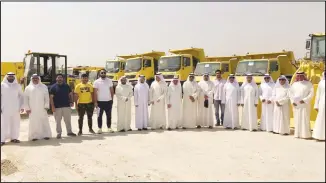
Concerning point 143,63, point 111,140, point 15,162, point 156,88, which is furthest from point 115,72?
point 15,162

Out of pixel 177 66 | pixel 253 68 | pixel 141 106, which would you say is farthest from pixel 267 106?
pixel 177 66

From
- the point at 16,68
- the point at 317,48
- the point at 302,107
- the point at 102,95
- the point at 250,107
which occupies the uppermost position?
the point at 317,48

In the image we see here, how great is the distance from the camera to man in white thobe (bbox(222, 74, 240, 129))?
9.05 metres

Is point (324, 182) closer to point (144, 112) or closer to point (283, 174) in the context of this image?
Answer: point (283, 174)

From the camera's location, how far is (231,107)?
29.8 feet

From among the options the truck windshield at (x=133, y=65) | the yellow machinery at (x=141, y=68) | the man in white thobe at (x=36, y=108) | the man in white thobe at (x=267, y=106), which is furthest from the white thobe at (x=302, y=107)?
the truck windshield at (x=133, y=65)

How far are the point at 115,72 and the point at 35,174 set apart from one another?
1570 centimetres

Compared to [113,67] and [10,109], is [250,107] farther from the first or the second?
[113,67]

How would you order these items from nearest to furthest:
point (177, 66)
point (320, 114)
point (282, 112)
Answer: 1. point (320, 114)
2. point (282, 112)
3. point (177, 66)

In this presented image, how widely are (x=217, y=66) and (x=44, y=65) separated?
24.8 ft

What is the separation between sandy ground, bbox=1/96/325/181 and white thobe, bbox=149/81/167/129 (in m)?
0.97

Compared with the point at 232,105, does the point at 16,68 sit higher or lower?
higher

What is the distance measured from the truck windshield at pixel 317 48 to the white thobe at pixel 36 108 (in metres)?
7.29

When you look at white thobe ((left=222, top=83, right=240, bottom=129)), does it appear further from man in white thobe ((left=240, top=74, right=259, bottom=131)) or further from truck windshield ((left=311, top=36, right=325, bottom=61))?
truck windshield ((left=311, top=36, right=325, bottom=61))
